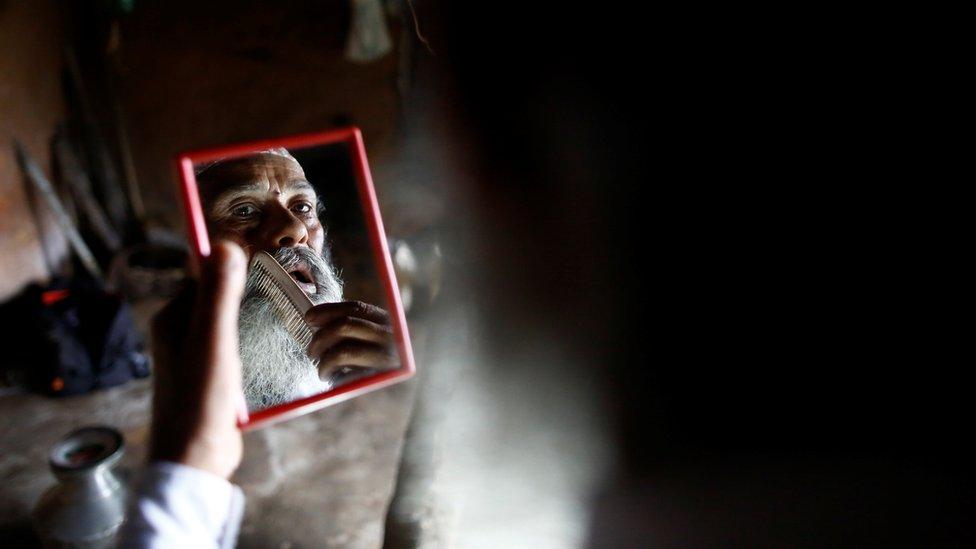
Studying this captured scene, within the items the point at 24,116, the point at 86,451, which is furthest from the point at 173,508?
the point at 24,116

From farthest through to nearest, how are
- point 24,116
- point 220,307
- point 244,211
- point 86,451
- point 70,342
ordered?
point 24,116
point 70,342
point 86,451
point 244,211
point 220,307

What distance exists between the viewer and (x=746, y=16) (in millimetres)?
434

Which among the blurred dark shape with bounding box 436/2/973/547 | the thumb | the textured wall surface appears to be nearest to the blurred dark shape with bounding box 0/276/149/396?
the textured wall surface

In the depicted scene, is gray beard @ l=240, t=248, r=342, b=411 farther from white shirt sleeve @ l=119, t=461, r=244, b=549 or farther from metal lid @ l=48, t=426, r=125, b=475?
metal lid @ l=48, t=426, r=125, b=475

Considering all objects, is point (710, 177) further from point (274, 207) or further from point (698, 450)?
point (274, 207)

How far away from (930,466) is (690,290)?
206mm

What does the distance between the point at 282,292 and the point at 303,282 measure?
1.1 inches

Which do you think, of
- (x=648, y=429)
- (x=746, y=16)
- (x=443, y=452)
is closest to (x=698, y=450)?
(x=648, y=429)

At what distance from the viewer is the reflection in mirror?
0.75m

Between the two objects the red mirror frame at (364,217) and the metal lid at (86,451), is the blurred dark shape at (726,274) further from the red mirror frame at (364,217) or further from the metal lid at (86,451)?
the metal lid at (86,451)

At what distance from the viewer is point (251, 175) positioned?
749mm

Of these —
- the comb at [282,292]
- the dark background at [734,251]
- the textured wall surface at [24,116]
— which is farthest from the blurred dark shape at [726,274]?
the textured wall surface at [24,116]

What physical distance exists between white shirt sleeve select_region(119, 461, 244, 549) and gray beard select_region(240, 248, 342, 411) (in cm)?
16

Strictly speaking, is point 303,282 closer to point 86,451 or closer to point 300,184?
point 300,184
